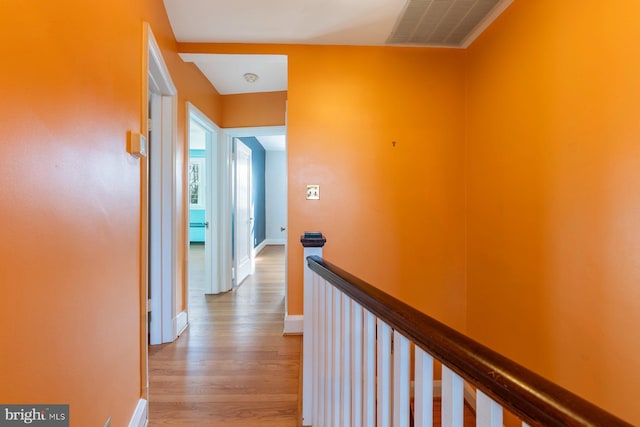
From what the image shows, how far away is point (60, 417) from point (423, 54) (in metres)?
3.13

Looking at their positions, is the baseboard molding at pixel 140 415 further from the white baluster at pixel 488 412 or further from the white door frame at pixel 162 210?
the white baluster at pixel 488 412

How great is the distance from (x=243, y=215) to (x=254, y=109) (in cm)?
153

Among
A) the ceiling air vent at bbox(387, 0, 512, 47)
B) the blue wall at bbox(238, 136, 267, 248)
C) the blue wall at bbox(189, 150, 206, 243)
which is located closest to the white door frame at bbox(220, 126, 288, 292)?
the ceiling air vent at bbox(387, 0, 512, 47)

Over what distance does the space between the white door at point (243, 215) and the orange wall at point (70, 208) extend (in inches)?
91.4

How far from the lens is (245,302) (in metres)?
3.22

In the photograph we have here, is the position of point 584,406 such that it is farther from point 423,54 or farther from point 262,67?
point 262,67

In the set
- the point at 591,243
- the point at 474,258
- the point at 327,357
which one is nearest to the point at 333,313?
the point at 327,357

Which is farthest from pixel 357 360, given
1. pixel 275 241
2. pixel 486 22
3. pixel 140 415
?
pixel 275 241

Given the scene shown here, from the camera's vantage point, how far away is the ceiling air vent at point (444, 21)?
1.93 m

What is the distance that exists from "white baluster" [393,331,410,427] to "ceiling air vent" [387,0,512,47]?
2.21m

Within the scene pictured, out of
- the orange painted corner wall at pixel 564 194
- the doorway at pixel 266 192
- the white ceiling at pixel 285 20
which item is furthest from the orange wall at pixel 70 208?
the doorway at pixel 266 192

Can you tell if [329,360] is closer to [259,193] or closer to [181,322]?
[181,322]

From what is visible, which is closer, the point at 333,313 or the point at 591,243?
the point at 333,313

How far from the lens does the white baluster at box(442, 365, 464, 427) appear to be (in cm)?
53
